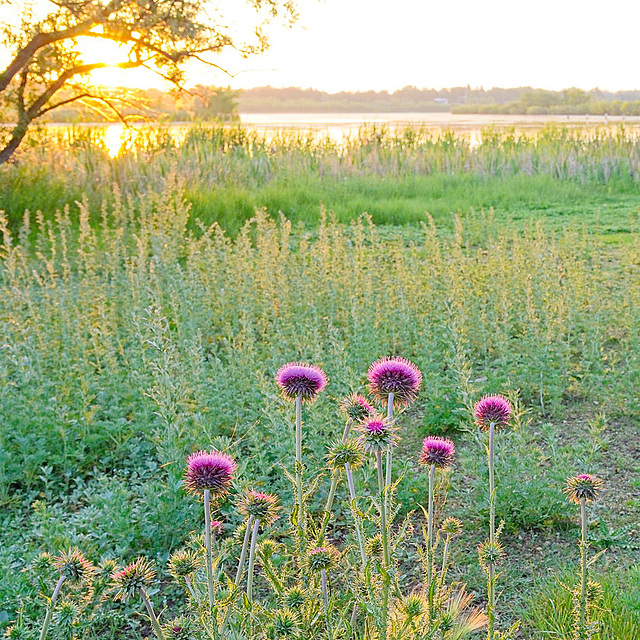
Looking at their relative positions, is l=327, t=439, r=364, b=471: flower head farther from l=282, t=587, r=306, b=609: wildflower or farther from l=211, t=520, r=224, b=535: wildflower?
l=211, t=520, r=224, b=535: wildflower

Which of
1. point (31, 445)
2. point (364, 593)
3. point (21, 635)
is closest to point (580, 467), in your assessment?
point (364, 593)

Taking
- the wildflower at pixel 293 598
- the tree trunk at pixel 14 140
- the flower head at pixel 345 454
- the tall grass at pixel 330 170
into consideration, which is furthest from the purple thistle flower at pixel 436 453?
the tree trunk at pixel 14 140

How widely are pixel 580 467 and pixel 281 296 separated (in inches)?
109

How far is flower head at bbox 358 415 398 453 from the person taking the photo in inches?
70.6

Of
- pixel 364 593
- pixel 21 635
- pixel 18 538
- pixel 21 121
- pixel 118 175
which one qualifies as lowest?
pixel 18 538

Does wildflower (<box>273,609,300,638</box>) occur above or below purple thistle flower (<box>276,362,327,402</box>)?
below

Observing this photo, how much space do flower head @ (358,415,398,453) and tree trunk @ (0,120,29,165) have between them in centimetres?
966

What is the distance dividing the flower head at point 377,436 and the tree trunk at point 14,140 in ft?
31.7

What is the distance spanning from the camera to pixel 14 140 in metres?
10.2

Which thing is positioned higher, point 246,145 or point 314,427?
point 246,145

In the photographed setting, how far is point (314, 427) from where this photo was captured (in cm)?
373

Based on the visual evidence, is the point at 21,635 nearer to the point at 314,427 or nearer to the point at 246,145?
the point at 314,427

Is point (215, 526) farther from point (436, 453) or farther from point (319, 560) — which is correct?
point (436, 453)

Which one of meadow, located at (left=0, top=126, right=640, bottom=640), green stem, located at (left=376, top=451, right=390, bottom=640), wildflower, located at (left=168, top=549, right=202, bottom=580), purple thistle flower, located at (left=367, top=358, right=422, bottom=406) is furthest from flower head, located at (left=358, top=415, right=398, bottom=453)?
meadow, located at (left=0, top=126, right=640, bottom=640)
